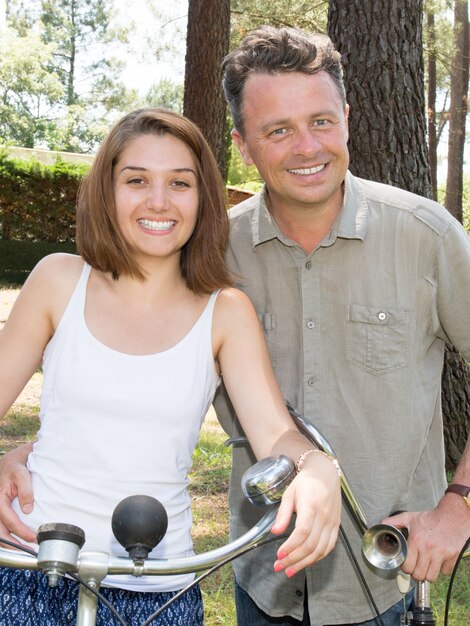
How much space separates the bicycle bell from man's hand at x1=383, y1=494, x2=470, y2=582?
0.41m

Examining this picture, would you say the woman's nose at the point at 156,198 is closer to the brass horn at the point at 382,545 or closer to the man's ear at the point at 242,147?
the man's ear at the point at 242,147

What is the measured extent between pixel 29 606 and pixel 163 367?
0.61 metres

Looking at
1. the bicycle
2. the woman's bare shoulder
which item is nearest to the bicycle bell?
the bicycle

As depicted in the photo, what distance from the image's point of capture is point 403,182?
4.81 metres

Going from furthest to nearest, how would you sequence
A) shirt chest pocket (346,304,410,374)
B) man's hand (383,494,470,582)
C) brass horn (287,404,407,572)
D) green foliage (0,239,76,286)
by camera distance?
green foliage (0,239,76,286)
shirt chest pocket (346,304,410,374)
man's hand (383,494,470,582)
brass horn (287,404,407,572)

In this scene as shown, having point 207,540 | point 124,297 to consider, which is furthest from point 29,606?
point 207,540

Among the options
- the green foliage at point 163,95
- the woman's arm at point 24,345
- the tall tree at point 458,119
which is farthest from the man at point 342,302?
the green foliage at point 163,95

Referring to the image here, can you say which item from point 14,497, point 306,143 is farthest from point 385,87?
point 14,497

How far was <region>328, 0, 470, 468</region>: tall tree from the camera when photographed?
4.77 metres

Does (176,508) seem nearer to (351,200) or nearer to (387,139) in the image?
(351,200)

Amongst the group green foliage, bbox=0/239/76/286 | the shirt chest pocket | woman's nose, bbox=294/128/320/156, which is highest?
woman's nose, bbox=294/128/320/156

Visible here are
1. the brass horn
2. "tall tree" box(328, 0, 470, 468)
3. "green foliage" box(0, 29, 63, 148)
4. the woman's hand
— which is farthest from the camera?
"green foliage" box(0, 29, 63, 148)

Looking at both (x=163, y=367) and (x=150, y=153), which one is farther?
(x=150, y=153)

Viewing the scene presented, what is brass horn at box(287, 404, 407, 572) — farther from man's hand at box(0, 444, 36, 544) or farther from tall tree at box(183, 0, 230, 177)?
tall tree at box(183, 0, 230, 177)
